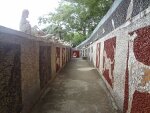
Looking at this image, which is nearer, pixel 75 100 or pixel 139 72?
pixel 139 72

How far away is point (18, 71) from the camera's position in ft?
15.7

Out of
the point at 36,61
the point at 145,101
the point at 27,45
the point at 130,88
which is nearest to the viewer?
the point at 145,101

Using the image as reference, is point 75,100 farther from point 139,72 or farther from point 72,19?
point 72,19

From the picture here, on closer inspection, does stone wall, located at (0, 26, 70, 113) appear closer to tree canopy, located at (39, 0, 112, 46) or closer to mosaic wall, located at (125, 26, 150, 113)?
mosaic wall, located at (125, 26, 150, 113)

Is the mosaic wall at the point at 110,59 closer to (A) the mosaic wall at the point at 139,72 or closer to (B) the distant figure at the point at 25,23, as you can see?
(A) the mosaic wall at the point at 139,72

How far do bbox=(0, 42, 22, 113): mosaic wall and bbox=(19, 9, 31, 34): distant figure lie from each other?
165 cm

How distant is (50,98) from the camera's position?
708 cm

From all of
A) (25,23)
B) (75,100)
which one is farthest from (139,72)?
(25,23)

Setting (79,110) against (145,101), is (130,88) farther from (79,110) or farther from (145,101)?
(79,110)

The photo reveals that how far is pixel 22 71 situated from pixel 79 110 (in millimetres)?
1777

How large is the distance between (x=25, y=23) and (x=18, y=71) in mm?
2059

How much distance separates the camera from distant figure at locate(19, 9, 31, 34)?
638 cm

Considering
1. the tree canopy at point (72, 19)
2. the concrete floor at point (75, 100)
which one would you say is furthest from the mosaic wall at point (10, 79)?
the tree canopy at point (72, 19)

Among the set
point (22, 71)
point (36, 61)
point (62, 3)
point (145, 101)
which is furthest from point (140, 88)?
point (62, 3)
